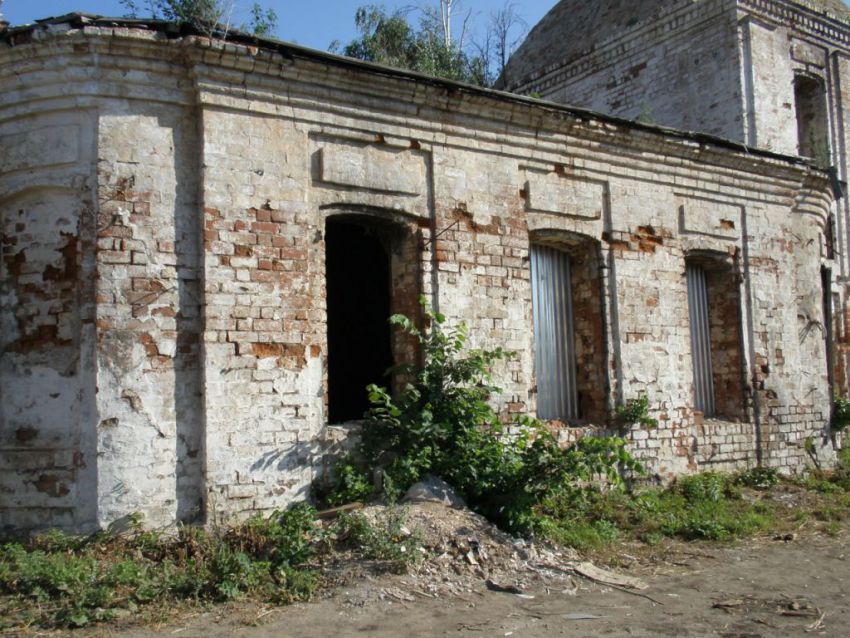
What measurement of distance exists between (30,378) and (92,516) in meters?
1.35

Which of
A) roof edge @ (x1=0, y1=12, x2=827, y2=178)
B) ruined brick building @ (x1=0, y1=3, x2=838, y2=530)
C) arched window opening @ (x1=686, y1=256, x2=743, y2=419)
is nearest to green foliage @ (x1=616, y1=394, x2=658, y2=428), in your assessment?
ruined brick building @ (x1=0, y1=3, x2=838, y2=530)

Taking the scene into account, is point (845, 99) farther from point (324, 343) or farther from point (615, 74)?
point (324, 343)

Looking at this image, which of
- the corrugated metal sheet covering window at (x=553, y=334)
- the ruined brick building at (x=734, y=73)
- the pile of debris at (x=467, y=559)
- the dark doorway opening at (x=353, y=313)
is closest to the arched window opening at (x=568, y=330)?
the corrugated metal sheet covering window at (x=553, y=334)

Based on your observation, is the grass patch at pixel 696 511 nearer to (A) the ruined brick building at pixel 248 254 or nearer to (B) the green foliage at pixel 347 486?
(A) the ruined brick building at pixel 248 254

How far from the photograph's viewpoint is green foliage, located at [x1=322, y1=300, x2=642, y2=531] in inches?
282

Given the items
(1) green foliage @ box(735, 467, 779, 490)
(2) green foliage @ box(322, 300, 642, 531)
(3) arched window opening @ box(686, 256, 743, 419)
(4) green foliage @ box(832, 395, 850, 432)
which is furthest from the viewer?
(4) green foliage @ box(832, 395, 850, 432)

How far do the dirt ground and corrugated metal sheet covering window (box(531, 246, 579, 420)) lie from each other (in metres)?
2.73

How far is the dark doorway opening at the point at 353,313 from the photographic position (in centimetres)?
996

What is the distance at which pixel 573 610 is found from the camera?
19.2 feet

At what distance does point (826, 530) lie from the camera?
28.3 feet

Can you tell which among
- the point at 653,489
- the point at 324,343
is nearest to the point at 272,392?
the point at 324,343

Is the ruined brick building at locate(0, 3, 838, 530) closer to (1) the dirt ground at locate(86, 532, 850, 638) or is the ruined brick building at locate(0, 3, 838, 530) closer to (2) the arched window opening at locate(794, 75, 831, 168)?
(1) the dirt ground at locate(86, 532, 850, 638)

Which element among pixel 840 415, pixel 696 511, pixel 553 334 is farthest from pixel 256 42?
pixel 840 415

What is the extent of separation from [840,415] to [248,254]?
30.3 feet
